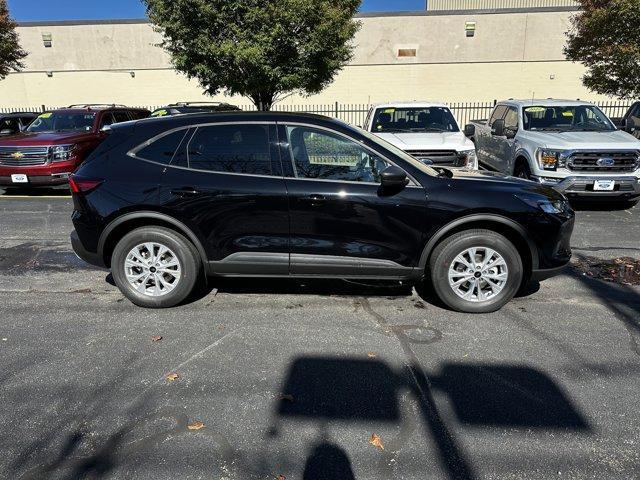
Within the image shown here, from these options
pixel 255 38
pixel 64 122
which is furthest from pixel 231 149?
pixel 255 38

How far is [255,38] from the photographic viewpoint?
1372 cm

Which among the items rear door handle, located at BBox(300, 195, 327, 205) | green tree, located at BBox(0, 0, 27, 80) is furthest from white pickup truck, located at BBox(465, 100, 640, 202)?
green tree, located at BBox(0, 0, 27, 80)

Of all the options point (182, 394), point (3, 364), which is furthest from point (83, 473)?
point (3, 364)

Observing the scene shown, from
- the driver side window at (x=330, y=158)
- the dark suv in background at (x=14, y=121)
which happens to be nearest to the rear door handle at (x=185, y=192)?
the driver side window at (x=330, y=158)

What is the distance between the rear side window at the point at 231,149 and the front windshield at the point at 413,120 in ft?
18.1

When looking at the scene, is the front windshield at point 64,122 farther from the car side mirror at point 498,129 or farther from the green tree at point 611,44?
the green tree at point 611,44

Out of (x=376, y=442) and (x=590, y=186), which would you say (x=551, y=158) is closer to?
(x=590, y=186)

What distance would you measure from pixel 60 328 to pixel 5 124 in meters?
11.7

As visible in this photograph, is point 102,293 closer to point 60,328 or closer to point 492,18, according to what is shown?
point 60,328

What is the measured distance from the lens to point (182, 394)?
10.6ft

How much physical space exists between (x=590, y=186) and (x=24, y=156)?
33.4ft

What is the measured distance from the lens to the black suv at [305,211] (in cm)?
428

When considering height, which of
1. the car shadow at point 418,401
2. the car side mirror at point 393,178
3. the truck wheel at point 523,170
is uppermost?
the car side mirror at point 393,178

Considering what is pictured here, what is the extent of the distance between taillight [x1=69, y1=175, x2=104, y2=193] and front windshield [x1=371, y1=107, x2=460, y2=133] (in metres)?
6.15
